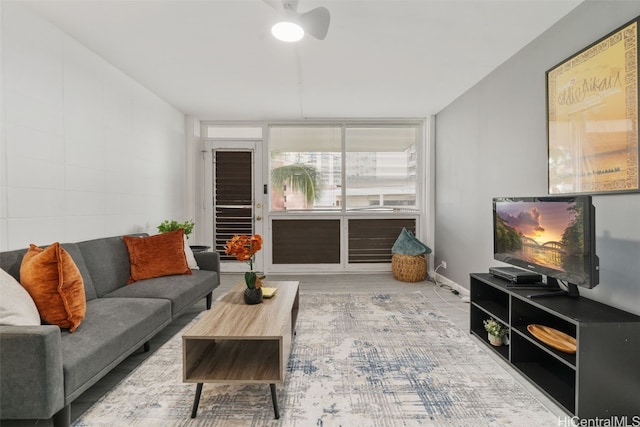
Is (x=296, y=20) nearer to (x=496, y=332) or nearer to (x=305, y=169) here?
(x=496, y=332)

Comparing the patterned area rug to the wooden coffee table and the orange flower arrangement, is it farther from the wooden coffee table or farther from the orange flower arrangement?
the orange flower arrangement

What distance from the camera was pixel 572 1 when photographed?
86.9 inches

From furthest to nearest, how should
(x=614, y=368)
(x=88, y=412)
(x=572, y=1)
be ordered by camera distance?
(x=572, y=1) → (x=88, y=412) → (x=614, y=368)

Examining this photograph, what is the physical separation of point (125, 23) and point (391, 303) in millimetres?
3581

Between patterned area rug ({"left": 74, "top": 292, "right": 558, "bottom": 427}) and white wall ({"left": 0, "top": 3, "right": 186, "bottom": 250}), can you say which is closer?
patterned area rug ({"left": 74, "top": 292, "right": 558, "bottom": 427})

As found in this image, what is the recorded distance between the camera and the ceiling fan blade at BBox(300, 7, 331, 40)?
1.99 metres

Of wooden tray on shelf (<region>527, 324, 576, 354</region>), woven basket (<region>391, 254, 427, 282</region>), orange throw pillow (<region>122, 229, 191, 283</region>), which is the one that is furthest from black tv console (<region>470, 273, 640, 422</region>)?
orange throw pillow (<region>122, 229, 191, 283</region>)

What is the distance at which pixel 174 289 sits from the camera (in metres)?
2.71

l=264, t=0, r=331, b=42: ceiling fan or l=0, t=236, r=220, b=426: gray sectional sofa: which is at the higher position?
l=264, t=0, r=331, b=42: ceiling fan

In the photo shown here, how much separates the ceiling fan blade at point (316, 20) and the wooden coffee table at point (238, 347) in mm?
1863

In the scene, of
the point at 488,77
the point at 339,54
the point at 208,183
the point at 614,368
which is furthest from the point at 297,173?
the point at 614,368

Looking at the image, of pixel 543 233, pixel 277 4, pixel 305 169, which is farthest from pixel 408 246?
pixel 277 4

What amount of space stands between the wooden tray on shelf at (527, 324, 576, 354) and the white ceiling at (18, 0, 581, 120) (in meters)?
2.21

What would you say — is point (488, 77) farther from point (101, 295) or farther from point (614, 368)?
point (101, 295)
